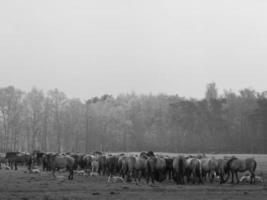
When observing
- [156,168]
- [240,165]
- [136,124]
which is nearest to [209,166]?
[240,165]

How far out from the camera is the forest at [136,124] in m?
105

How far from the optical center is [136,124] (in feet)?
403

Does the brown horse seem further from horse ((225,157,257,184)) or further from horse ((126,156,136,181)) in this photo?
horse ((225,157,257,184))

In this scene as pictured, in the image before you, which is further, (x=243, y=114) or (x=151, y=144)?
(x=151, y=144)

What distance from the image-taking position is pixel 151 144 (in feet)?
391

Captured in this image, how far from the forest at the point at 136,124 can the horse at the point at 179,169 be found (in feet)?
229

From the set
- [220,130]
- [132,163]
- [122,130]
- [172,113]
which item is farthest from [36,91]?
[132,163]

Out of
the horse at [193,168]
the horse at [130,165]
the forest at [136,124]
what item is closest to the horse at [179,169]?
the horse at [193,168]

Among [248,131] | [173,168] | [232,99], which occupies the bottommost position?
[173,168]

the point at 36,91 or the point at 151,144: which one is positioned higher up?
the point at 36,91

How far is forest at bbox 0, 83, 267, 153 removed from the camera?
105 m

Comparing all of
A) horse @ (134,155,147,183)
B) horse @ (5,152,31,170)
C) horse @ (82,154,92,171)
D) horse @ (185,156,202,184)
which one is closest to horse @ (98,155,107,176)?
horse @ (82,154,92,171)

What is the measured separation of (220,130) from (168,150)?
13322 mm

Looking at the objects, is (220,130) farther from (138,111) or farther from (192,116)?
(138,111)
